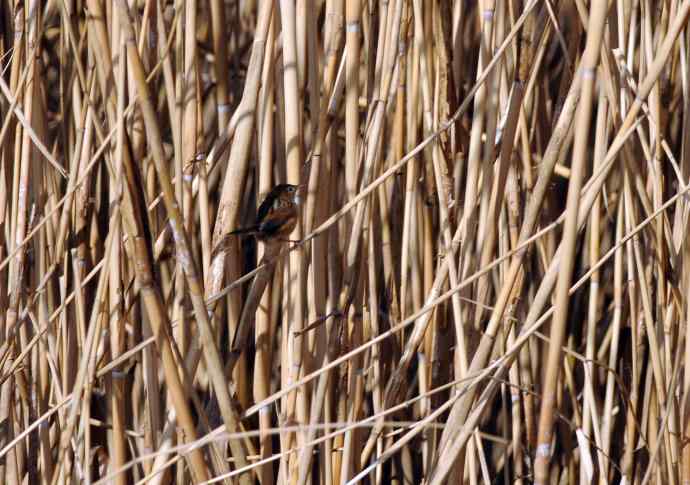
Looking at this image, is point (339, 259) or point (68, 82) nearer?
point (339, 259)

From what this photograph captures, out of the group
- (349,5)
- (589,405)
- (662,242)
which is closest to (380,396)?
(589,405)

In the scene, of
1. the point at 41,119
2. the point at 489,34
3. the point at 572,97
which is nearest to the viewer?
the point at 572,97

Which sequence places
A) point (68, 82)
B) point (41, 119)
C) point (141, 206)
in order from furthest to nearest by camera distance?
point (68, 82) → point (41, 119) → point (141, 206)

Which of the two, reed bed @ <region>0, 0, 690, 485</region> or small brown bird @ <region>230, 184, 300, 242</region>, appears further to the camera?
small brown bird @ <region>230, 184, 300, 242</region>

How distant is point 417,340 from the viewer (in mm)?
992

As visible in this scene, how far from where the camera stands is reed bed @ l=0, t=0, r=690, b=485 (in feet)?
2.39

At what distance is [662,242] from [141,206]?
2.10 feet

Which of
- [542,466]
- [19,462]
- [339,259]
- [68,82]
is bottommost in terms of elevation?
[19,462]

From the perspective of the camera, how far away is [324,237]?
90cm

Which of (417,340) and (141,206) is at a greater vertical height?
(141,206)

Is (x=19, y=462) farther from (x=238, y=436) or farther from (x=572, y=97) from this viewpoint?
(x=572, y=97)

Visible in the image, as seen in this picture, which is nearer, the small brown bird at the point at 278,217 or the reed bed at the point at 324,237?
the reed bed at the point at 324,237

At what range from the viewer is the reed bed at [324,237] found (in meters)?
0.73

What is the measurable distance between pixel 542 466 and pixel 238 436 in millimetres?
253
